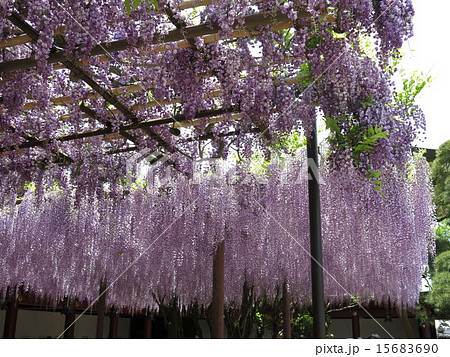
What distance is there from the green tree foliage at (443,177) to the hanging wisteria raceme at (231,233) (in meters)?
4.30

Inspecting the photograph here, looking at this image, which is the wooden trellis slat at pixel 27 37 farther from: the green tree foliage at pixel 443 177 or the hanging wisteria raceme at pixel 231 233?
the green tree foliage at pixel 443 177

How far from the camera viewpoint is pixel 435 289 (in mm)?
9852

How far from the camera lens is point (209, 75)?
141 inches

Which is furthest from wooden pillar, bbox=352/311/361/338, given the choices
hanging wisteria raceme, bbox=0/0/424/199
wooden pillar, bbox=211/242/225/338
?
hanging wisteria raceme, bbox=0/0/424/199

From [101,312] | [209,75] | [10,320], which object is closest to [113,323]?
[10,320]

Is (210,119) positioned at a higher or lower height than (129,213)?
higher

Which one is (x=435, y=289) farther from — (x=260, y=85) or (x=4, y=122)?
(x=4, y=122)

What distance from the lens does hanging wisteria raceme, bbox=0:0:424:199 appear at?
9.80 ft

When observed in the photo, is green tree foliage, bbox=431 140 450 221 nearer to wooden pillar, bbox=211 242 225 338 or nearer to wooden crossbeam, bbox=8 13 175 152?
wooden pillar, bbox=211 242 225 338

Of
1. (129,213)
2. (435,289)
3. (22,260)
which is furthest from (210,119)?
(435,289)

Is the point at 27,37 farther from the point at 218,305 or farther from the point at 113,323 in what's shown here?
the point at 113,323

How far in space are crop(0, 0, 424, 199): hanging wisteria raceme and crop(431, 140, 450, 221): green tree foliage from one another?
26.4 ft

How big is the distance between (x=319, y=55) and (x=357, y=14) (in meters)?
0.43

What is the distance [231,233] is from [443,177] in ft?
26.1
